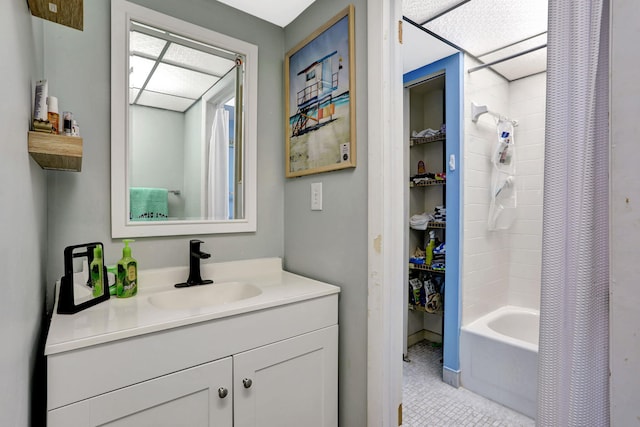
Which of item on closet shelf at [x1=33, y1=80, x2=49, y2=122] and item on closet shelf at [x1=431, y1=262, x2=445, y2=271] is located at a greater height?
item on closet shelf at [x1=33, y1=80, x2=49, y2=122]

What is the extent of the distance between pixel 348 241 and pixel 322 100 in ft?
Result: 2.21

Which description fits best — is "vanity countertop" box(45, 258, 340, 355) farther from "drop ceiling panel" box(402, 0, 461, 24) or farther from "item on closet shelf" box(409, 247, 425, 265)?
"drop ceiling panel" box(402, 0, 461, 24)

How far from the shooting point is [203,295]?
1.36 metres

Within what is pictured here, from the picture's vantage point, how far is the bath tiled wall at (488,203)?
214 centimetres

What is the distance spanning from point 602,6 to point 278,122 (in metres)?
1.37

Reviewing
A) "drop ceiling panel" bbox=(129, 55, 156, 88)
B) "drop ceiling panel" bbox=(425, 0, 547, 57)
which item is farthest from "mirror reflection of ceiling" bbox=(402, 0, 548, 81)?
"drop ceiling panel" bbox=(129, 55, 156, 88)

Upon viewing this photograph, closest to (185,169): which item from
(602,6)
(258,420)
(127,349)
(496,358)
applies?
(127,349)

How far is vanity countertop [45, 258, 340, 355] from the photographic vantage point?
0.83 meters

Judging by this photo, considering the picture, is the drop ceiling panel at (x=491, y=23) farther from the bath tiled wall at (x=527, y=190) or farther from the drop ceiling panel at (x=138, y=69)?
the drop ceiling panel at (x=138, y=69)

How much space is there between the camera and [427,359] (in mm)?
2436

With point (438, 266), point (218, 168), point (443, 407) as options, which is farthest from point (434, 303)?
point (218, 168)

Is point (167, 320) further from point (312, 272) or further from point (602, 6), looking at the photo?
point (602, 6)

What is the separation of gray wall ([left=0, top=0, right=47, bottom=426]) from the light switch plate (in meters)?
1.01

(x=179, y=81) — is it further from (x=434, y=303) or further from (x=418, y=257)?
(x=434, y=303)
